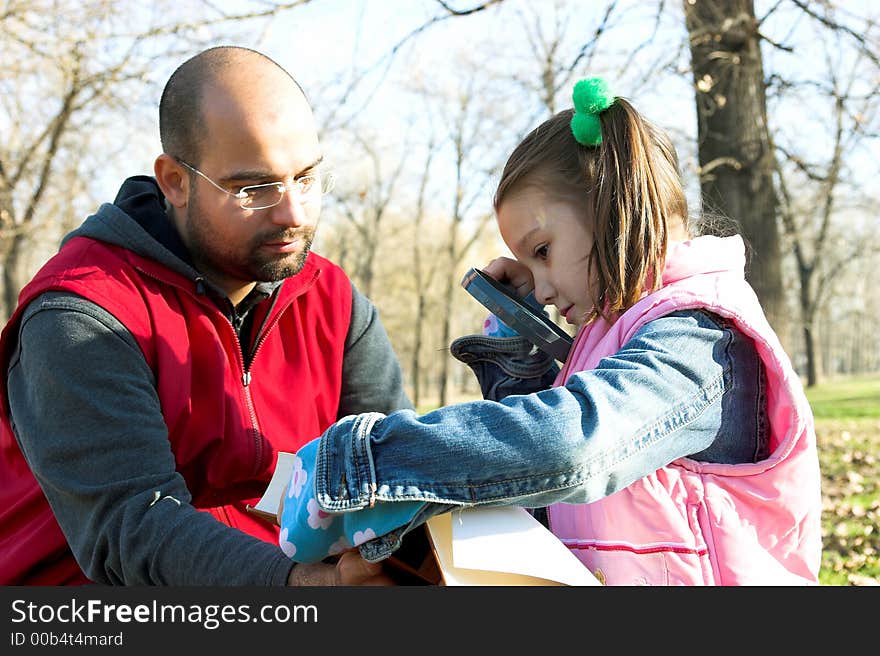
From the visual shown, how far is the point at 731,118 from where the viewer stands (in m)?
6.63

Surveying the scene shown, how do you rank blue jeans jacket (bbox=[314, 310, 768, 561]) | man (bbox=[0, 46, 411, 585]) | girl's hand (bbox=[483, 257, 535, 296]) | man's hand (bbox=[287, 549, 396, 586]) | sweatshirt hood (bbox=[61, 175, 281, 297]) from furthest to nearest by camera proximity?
girl's hand (bbox=[483, 257, 535, 296]) < sweatshirt hood (bbox=[61, 175, 281, 297]) < man (bbox=[0, 46, 411, 585]) < man's hand (bbox=[287, 549, 396, 586]) < blue jeans jacket (bbox=[314, 310, 768, 561])

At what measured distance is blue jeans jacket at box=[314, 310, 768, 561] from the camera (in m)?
1.57

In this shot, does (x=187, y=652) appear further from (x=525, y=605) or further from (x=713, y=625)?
(x=713, y=625)

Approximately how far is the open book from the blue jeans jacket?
2.3 inches

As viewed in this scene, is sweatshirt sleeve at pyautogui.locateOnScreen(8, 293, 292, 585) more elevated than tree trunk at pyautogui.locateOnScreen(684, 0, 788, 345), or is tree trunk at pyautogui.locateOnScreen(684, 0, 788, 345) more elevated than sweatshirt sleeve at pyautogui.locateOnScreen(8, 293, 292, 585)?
tree trunk at pyautogui.locateOnScreen(684, 0, 788, 345)

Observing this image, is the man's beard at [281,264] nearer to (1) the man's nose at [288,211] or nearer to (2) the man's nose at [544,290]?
(1) the man's nose at [288,211]

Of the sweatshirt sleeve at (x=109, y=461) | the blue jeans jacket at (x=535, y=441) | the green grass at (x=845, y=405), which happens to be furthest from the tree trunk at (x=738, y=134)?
the green grass at (x=845, y=405)

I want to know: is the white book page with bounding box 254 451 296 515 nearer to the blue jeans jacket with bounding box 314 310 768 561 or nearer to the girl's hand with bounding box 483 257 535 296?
the blue jeans jacket with bounding box 314 310 768 561

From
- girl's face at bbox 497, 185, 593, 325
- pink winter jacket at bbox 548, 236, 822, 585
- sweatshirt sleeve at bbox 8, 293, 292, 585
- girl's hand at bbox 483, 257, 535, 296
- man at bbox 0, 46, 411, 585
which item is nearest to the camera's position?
pink winter jacket at bbox 548, 236, 822, 585

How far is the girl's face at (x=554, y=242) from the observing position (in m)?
2.24

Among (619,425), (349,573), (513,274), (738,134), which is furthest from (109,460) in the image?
(738,134)

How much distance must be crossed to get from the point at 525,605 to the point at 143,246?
1552 millimetres

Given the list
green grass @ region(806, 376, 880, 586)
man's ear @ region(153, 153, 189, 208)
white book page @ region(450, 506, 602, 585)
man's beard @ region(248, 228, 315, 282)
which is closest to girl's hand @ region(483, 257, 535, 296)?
man's beard @ region(248, 228, 315, 282)

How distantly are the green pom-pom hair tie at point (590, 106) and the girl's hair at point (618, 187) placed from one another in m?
0.02
